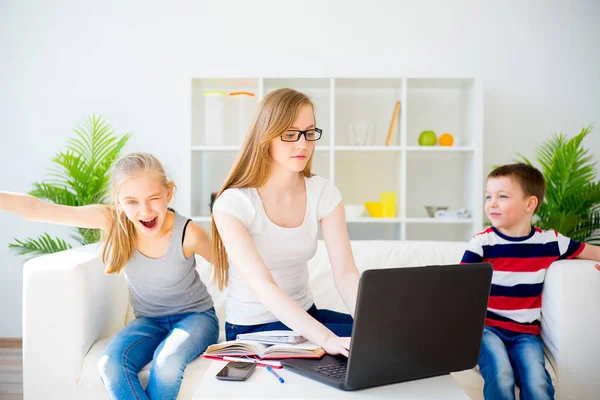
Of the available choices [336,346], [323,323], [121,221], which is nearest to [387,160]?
[323,323]

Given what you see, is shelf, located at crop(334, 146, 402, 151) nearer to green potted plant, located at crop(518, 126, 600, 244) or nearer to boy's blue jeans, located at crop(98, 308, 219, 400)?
green potted plant, located at crop(518, 126, 600, 244)

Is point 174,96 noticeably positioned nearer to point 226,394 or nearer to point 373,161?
Result: point 373,161

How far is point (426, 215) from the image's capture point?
140 inches

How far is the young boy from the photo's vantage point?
1785 millimetres

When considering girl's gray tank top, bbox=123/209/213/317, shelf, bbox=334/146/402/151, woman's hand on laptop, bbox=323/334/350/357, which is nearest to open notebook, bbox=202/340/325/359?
woman's hand on laptop, bbox=323/334/350/357

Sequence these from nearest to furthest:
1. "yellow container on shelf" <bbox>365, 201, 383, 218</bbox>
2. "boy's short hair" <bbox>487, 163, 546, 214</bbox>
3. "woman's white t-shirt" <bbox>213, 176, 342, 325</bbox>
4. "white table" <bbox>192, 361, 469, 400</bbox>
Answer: "white table" <bbox>192, 361, 469, 400</bbox> < "woman's white t-shirt" <bbox>213, 176, 342, 325</bbox> < "boy's short hair" <bbox>487, 163, 546, 214</bbox> < "yellow container on shelf" <bbox>365, 201, 383, 218</bbox>

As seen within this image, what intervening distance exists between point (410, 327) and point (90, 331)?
1.25 meters

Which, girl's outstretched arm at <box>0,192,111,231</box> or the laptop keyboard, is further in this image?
girl's outstretched arm at <box>0,192,111,231</box>

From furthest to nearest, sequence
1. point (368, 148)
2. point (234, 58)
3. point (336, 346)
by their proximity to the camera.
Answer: point (234, 58) → point (368, 148) → point (336, 346)

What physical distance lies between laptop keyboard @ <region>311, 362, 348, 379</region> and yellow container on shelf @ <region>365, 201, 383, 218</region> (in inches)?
85.9

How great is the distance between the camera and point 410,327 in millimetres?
1062

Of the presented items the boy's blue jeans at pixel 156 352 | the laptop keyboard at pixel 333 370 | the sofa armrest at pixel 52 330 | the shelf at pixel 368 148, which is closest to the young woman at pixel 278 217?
the boy's blue jeans at pixel 156 352

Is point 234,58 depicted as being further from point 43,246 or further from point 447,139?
point 43,246

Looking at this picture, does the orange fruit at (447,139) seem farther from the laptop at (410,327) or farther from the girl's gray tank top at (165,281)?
the laptop at (410,327)
